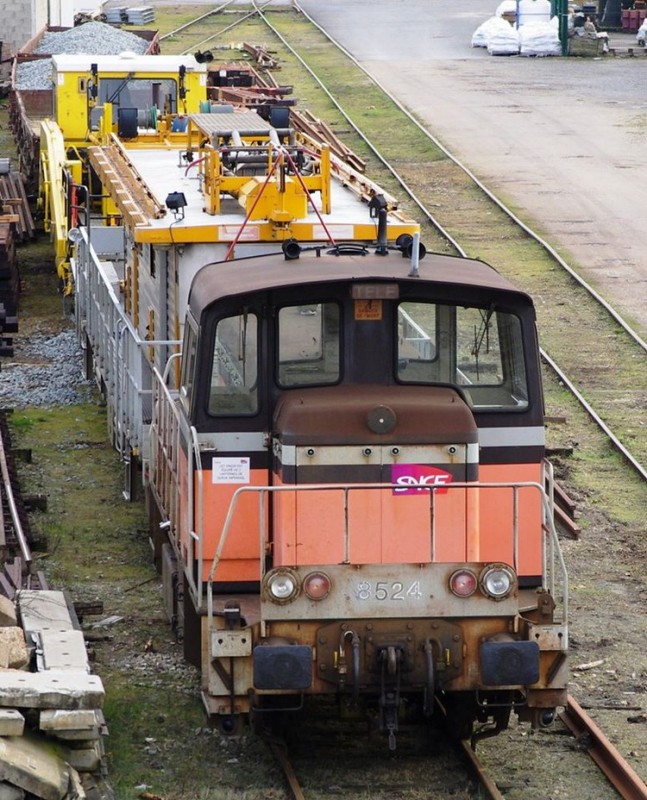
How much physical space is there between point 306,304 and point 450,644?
2118 mm

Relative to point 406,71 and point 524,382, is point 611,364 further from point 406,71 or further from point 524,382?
point 406,71

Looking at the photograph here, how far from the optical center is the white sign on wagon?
31.8 feet

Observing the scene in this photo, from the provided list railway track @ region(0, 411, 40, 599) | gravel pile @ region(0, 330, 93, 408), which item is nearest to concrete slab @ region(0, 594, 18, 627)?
railway track @ region(0, 411, 40, 599)

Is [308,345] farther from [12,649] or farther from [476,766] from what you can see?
[476,766]

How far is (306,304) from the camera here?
31.2 ft

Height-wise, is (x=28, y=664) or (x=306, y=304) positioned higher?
(x=306, y=304)

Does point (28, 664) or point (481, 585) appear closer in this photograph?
point (481, 585)

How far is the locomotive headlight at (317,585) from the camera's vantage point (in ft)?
29.2

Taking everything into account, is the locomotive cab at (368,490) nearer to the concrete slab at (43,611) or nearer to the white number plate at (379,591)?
the white number plate at (379,591)

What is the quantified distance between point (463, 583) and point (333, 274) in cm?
195

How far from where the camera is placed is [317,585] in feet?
29.3

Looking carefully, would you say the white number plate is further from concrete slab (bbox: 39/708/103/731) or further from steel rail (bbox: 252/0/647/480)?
steel rail (bbox: 252/0/647/480)

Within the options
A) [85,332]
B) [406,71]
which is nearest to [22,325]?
[85,332]

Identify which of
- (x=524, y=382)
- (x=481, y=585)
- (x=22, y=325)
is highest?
(x=524, y=382)
